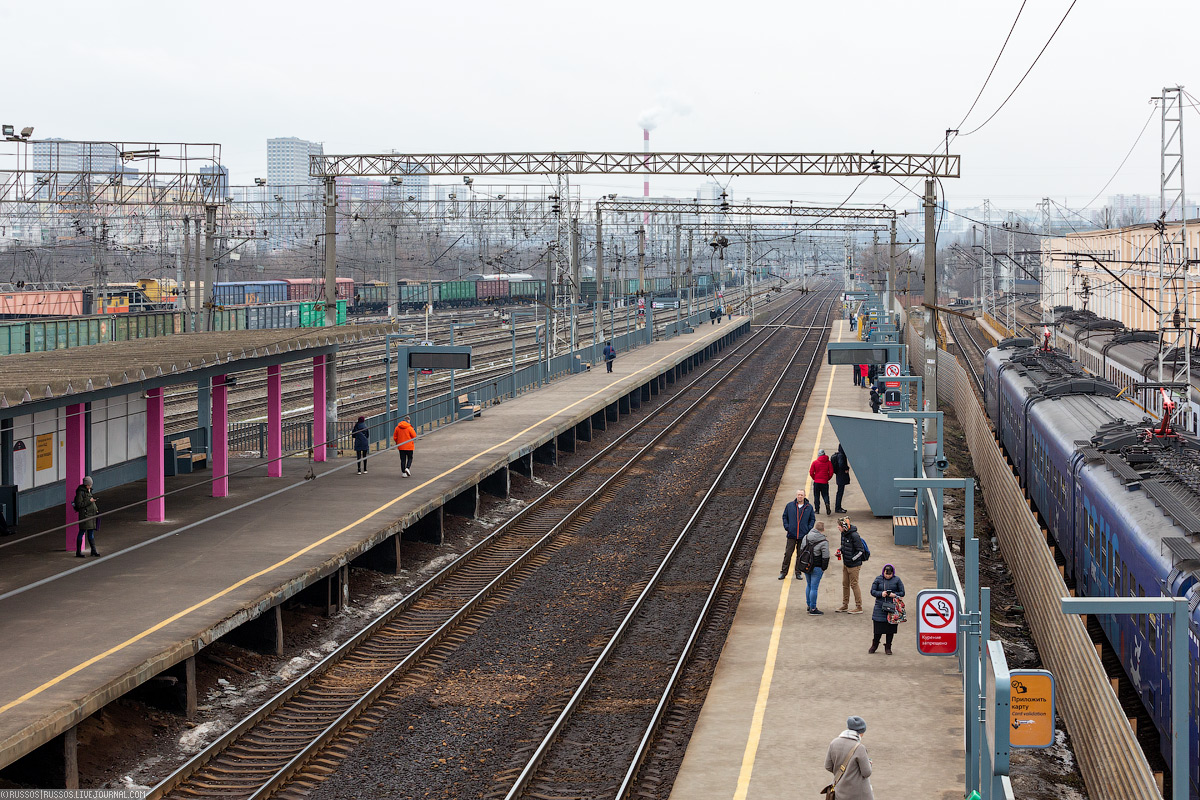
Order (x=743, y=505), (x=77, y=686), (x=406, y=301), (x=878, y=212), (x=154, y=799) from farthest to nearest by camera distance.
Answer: (x=406, y=301), (x=878, y=212), (x=743, y=505), (x=77, y=686), (x=154, y=799)

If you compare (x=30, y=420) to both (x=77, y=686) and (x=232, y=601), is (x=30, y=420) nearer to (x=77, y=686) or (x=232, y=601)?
(x=232, y=601)

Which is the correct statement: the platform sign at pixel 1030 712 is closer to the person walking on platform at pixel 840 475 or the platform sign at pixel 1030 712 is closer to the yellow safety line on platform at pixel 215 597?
the yellow safety line on platform at pixel 215 597

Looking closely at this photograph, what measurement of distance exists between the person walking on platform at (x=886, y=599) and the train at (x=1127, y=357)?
9.47 meters

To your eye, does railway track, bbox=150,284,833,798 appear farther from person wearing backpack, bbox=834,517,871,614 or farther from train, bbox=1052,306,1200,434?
train, bbox=1052,306,1200,434

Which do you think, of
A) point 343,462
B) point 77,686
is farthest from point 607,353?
point 77,686

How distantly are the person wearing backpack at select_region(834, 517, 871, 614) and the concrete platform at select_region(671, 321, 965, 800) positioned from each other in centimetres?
19

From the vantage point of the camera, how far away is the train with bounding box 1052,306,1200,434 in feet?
86.8

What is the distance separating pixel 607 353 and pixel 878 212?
622 inches

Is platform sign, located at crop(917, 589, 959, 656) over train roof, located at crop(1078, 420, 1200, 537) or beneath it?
beneath

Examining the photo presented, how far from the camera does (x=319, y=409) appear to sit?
25766 millimetres

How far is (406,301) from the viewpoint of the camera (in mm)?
90375

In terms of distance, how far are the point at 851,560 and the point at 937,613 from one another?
395 cm

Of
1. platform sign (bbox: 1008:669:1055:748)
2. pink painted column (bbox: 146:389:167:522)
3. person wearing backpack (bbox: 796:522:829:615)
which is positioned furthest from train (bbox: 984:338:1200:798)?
pink painted column (bbox: 146:389:167:522)

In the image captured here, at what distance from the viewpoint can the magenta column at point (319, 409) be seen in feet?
82.8
